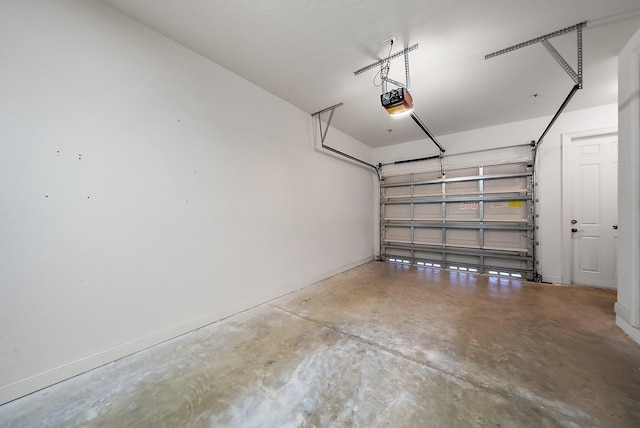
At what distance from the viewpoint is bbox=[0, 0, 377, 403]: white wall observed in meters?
1.57

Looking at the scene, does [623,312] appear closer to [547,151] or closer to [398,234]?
[547,151]

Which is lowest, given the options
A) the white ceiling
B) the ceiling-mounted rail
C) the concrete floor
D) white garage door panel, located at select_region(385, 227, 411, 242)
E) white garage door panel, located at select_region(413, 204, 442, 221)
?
the concrete floor

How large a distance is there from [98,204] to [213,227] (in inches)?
38.6

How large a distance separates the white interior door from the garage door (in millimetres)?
572

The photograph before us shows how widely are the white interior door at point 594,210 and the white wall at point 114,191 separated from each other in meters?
5.07

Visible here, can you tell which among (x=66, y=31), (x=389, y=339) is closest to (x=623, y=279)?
(x=389, y=339)

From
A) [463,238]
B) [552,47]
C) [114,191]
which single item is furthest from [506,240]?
[114,191]

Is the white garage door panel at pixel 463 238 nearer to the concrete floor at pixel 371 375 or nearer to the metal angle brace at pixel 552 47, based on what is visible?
the concrete floor at pixel 371 375

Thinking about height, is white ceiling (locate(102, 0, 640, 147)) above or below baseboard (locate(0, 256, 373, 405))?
above

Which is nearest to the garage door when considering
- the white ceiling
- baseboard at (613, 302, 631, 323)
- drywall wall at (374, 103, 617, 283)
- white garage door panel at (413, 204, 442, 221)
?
white garage door panel at (413, 204, 442, 221)

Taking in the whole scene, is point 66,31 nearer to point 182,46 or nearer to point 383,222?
point 182,46

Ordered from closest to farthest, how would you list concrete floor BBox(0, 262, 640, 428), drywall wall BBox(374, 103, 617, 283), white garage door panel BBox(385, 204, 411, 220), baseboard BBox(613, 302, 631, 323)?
concrete floor BBox(0, 262, 640, 428) → baseboard BBox(613, 302, 631, 323) → drywall wall BBox(374, 103, 617, 283) → white garage door panel BBox(385, 204, 411, 220)

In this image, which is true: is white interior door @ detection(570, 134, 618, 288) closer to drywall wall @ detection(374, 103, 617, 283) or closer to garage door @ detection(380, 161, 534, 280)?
drywall wall @ detection(374, 103, 617, 283)

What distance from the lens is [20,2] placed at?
1571 mm
